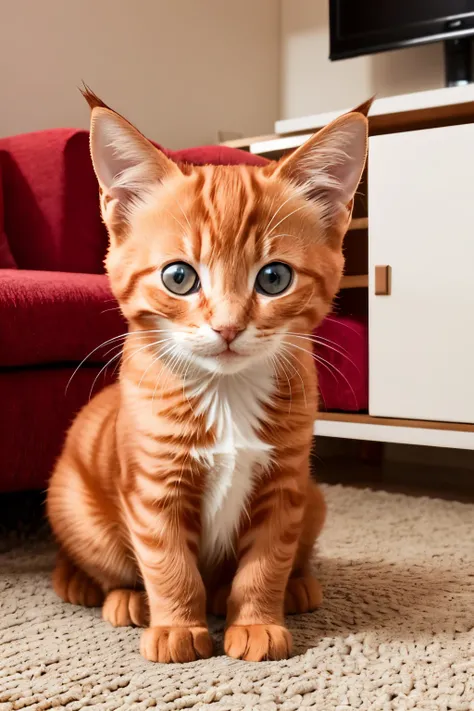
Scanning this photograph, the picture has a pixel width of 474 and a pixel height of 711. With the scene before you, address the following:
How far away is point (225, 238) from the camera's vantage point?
0.81 m

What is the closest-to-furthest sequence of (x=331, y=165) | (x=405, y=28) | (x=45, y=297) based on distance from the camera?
(x=331, y=165), (x=45, y=297), (x=405, y=28)

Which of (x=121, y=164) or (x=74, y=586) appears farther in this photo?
(x=74, y=586)

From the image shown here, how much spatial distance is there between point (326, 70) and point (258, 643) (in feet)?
7.45

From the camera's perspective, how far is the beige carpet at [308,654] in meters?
0.77

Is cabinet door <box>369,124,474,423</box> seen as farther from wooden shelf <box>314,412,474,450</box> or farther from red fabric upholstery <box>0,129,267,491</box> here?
red fabric upholstery <box>0,129,267,491</box>

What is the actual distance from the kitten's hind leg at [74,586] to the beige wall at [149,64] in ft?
4.70

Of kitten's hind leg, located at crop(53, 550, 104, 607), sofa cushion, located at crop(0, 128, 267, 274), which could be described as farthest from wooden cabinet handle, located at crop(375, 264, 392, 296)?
kitten's hind leg, located at crop(53, 550, 104, 607)

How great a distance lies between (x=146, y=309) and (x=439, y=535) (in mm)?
888

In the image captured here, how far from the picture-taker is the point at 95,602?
105cm

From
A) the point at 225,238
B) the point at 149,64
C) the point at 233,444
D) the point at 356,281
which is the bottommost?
the point at 233,444

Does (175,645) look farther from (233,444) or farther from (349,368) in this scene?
(349,368)

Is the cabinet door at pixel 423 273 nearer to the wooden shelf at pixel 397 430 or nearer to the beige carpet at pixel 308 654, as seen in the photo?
the wooden shelf at pixel 397 430

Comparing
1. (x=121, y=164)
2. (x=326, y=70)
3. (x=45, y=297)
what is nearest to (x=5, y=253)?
(x=45, y=297)

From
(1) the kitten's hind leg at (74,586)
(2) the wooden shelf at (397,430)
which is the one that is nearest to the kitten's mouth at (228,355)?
(1) the kitten's hind leg at (74,586)
